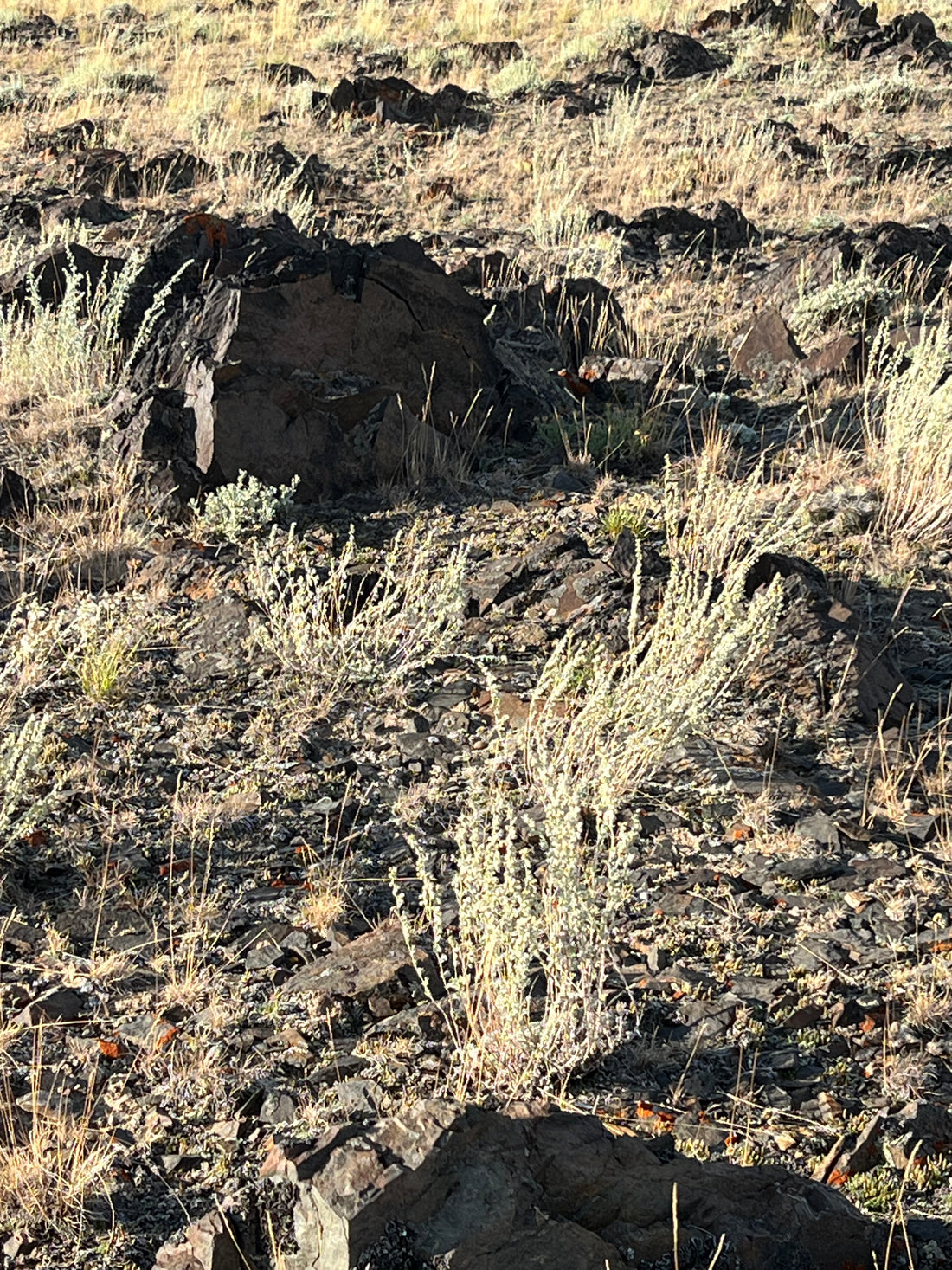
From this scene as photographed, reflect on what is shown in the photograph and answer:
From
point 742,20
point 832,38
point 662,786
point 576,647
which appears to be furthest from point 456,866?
point 742,20

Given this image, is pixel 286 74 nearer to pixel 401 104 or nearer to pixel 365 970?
pixel 401 104

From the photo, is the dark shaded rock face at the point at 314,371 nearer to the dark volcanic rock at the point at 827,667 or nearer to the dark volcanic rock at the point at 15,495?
the dark volcanic rock at the point at 15,495

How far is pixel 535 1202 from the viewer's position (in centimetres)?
212

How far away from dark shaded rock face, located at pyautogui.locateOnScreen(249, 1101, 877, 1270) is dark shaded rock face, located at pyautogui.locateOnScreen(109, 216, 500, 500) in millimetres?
3953

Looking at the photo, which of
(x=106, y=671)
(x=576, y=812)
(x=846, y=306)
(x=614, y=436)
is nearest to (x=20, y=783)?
(x=106, y=671)

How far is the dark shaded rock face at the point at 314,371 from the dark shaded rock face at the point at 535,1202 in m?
3.95

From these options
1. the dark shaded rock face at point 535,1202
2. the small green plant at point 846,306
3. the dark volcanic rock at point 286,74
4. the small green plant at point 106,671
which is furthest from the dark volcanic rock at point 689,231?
the dark shaded rock face at point 535,1202

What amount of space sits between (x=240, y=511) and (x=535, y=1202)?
12.2ft

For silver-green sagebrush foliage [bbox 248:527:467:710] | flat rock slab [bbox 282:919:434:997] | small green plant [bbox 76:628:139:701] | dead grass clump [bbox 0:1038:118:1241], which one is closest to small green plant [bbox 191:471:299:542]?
silver-green sagebrush foliage [bbox 248:527:467:710]

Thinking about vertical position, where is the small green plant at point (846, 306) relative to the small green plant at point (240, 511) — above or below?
above

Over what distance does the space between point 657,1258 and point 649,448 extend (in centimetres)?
464

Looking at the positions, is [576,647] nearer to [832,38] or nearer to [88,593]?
[88,593]

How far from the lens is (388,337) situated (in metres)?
6.32

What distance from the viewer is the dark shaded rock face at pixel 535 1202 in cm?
201
